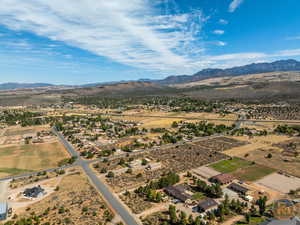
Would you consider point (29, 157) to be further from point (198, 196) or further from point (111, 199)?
point (198, 196)

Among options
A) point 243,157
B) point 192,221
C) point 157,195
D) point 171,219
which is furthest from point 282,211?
point 243,157

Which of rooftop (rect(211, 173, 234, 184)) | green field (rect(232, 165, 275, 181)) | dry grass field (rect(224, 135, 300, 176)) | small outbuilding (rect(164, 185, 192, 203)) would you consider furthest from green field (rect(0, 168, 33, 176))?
dry grass field (rect(224, 135, 300, 176))

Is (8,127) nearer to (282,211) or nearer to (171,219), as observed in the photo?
(171,219)

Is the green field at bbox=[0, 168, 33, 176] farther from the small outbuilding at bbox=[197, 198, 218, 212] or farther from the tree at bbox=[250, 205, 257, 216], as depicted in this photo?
the tree at bbox=[250, 205, 257, 216]

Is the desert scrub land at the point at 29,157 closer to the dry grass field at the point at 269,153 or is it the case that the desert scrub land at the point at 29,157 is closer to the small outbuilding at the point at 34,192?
the small outbuilding at the point at 34,192

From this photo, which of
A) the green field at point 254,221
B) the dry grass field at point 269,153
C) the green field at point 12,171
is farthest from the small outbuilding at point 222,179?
the green field at point 12,171
